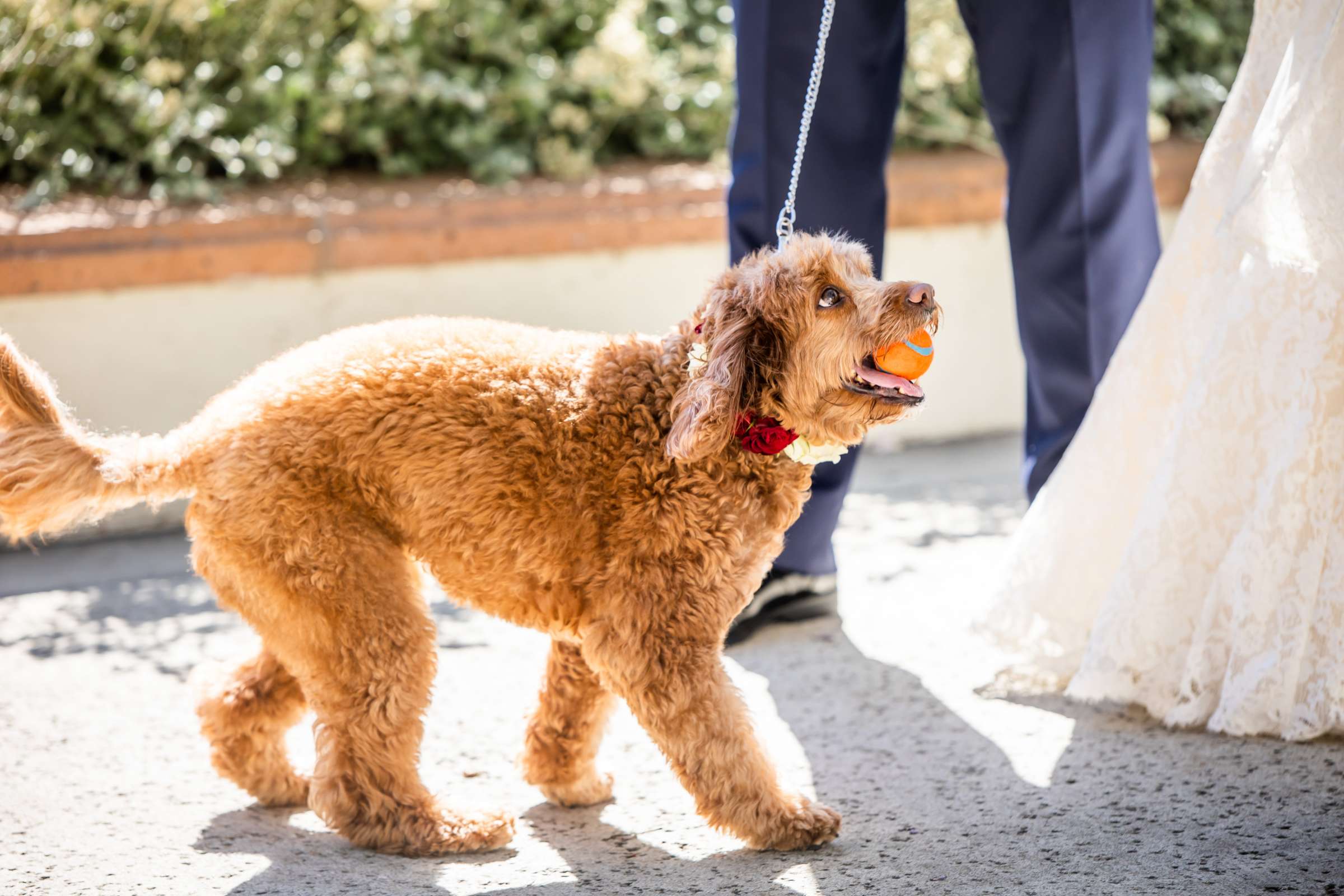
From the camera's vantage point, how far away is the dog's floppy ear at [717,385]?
2094 millimetres

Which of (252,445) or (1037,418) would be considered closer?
(252,445)

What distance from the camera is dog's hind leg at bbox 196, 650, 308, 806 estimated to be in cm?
253

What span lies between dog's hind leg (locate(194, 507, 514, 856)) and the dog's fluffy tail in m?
0.11

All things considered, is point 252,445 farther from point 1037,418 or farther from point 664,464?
point 1037,418

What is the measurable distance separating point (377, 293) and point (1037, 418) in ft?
7.83

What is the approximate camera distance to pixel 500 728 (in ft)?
9.66

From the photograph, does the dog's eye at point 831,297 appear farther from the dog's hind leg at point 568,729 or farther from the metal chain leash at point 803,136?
the dog's hind leg at point 568,729

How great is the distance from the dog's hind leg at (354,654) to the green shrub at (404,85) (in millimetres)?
2807

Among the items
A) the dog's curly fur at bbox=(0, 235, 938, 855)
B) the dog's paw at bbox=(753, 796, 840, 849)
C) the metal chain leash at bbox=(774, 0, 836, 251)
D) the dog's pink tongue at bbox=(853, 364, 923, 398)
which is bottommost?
the dog's paw at bbox=(753, 796, 840, 849)

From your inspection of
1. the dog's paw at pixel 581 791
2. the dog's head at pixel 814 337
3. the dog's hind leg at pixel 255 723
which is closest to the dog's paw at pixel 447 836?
the dog's paw at pixel 581 791

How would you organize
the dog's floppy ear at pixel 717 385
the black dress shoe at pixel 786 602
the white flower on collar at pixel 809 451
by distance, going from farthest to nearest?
1. the black dress shoe at pixel 786 602
2. the white flower on collar at pixel 809 451
3. the dog's floppy ear at pixel 717 385

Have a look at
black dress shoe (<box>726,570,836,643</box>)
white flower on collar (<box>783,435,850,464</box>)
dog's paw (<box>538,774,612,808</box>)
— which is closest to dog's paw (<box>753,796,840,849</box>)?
dog's paw (<box>538,774,612,808</box>)

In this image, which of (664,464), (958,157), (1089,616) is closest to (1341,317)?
(1089,616)

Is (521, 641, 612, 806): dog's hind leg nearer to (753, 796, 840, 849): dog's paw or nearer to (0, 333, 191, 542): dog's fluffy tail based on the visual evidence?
(753, 796, 840, 849): dog's paw
